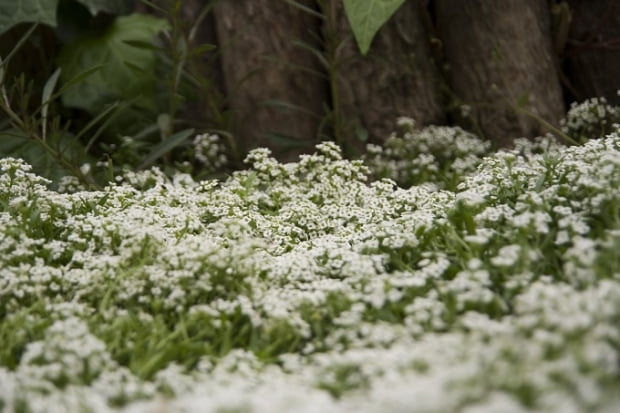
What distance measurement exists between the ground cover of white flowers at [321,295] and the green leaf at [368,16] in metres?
0.58

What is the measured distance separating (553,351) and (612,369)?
12cm

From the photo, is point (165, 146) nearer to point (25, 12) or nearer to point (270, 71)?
point (270, 71)

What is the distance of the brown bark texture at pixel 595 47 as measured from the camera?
4051 millimetres

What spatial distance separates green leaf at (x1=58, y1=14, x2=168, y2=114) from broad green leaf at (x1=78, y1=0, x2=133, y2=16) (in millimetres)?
139

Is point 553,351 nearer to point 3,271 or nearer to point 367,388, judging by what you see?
point 367,388

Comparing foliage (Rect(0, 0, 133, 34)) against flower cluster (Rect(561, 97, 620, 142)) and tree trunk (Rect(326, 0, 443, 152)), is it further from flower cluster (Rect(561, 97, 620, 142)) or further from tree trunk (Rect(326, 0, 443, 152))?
flower cluster (Rect(561, 97, 620, 142))

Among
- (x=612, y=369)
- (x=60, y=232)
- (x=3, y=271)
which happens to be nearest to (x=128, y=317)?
(x=3, y=271)

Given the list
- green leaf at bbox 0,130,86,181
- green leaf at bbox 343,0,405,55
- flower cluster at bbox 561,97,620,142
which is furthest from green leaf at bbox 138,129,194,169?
flower cluster at bbox 561,97,620,142

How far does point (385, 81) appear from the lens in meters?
4.00

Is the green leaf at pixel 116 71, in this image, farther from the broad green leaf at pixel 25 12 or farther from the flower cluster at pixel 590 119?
the flower cluster at pixel 590 119

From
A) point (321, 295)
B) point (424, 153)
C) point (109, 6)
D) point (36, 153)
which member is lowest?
point (321, 295)

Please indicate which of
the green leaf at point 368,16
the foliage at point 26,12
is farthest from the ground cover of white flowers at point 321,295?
the foliage at point 26,12

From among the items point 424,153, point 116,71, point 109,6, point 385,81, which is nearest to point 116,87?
point 116,71

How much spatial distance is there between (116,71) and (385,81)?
1.39 m
